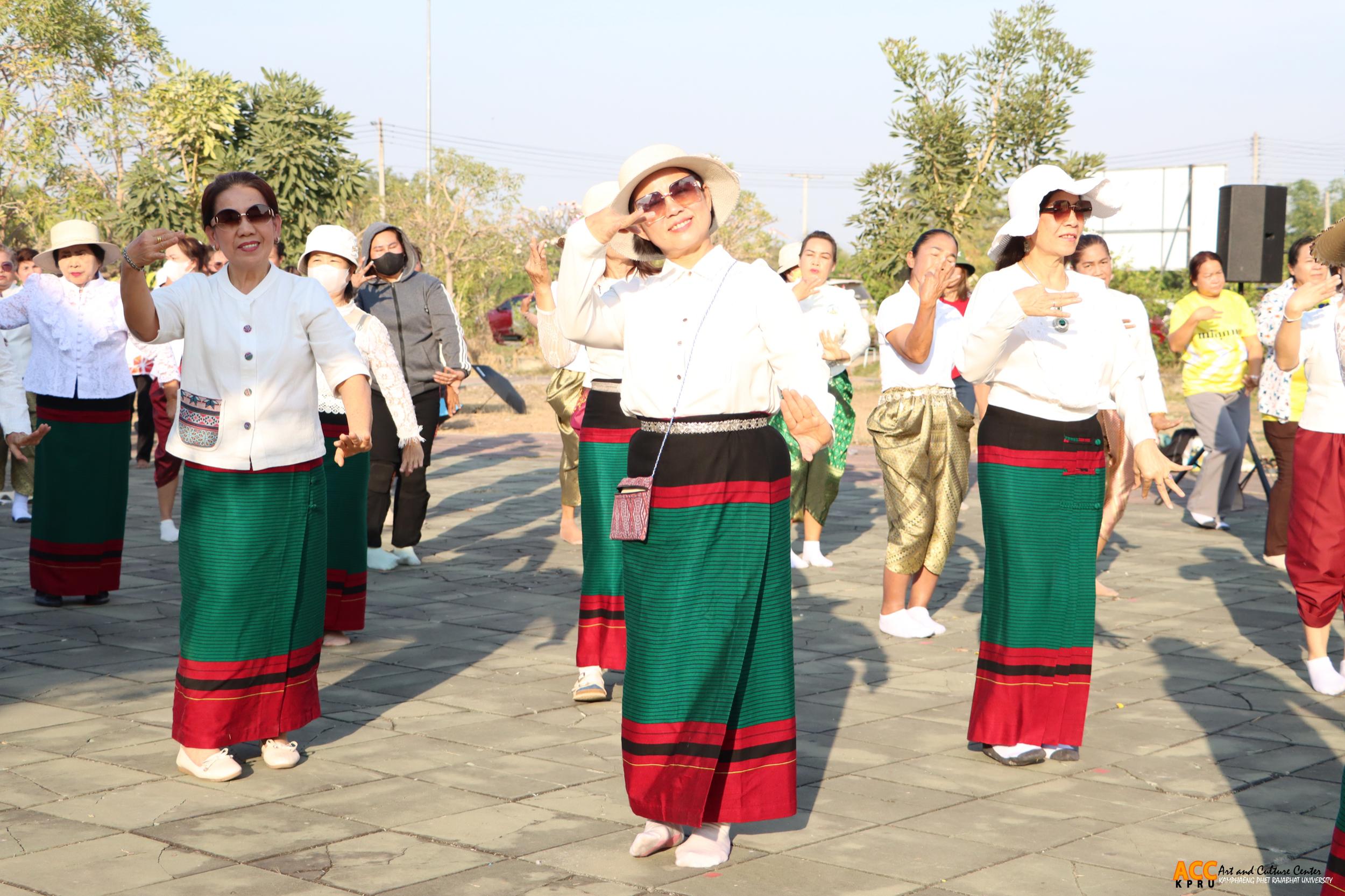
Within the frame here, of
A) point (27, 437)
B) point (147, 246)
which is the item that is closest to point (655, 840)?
point (147, 246)

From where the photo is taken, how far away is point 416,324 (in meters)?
8.62

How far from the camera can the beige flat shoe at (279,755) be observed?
488 cm

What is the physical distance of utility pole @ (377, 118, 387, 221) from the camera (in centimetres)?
2777

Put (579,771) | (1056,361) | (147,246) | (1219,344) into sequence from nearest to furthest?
1. (147,246)
2. (579,771)
3. (1056,361)
4. (1219,344)

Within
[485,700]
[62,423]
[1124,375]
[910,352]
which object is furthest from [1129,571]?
[62,423]

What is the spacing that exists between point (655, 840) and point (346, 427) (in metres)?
3.34

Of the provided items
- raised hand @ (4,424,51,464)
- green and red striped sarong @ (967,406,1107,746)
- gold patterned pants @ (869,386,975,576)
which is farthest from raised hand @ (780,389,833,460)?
raised hand @ (4,424,51,464)

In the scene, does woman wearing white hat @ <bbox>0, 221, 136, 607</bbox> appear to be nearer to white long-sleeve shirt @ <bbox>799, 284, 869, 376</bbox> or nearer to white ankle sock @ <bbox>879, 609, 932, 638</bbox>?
white long-sleeve shirt @ <bbox>799, 284, 869, 376</bbox>

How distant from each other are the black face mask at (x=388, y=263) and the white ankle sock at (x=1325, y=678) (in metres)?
5.26

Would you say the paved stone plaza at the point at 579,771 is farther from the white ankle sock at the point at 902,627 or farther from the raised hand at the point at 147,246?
the raised hand at the point at 147,246

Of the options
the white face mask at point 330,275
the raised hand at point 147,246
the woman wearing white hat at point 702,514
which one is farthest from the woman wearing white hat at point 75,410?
the woman wearing white hat at point 702,514

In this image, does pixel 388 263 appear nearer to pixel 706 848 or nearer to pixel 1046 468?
pixel 1046 468

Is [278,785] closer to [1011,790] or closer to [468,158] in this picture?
[1011,790]

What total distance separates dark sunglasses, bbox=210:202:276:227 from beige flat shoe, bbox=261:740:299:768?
1.79m
